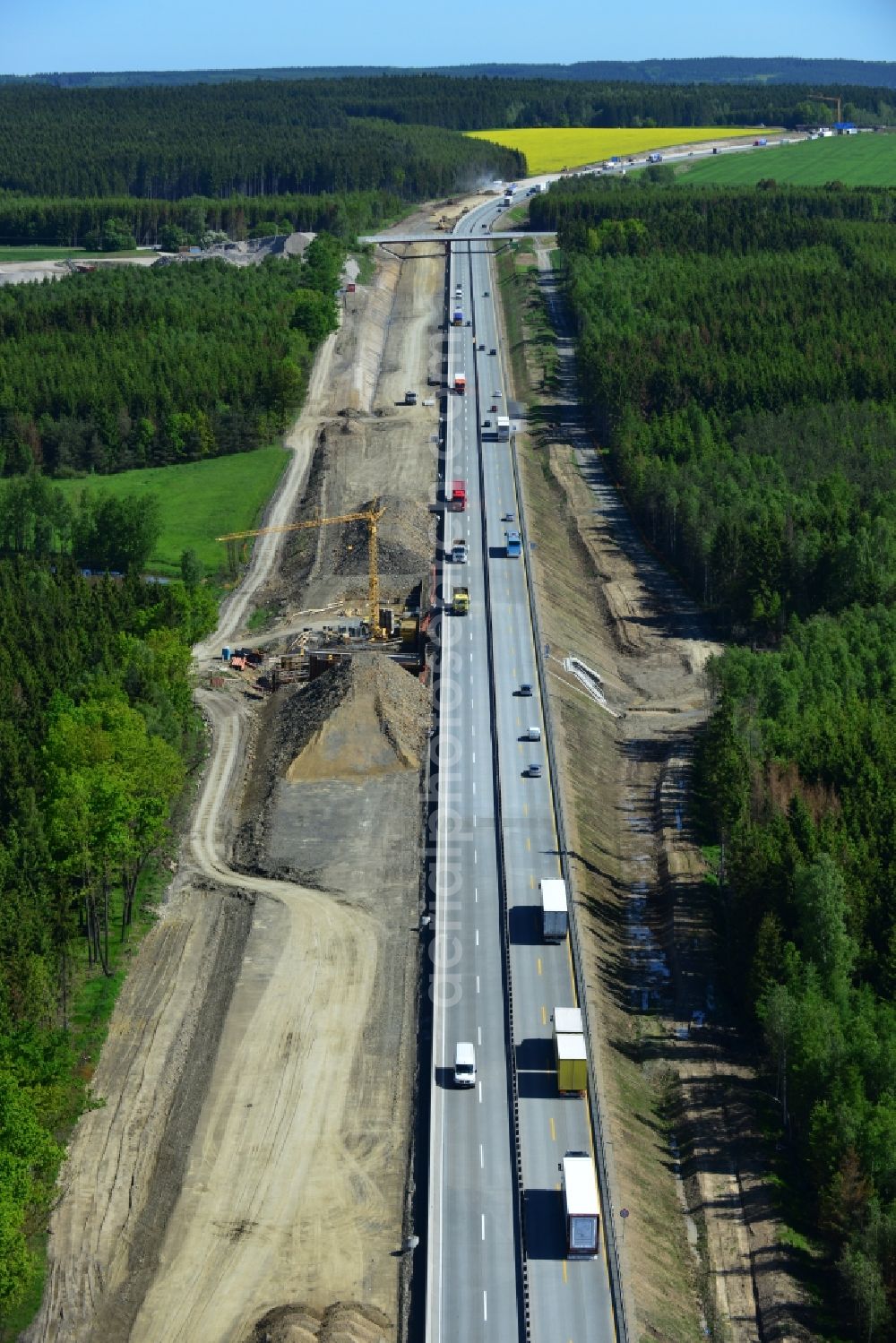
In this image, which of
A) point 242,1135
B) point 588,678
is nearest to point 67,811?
point 242,1135

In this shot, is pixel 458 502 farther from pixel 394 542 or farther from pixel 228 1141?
pixel 228 1141

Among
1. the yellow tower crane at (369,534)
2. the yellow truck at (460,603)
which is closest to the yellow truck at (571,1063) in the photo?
the yellow tower crane at (369,534)

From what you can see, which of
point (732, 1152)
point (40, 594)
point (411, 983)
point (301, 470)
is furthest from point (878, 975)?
point (301, 470)

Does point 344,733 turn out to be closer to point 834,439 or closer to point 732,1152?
point 732,1152

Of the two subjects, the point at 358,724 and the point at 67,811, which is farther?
the point at 358,724

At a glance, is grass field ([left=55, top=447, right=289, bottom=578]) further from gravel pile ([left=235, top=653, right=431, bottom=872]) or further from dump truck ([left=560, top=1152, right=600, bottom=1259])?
dump truck ([left=560, top=1152, right=600, bottom=1259])

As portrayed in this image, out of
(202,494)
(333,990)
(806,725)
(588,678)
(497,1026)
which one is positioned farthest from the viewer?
(202,494)
